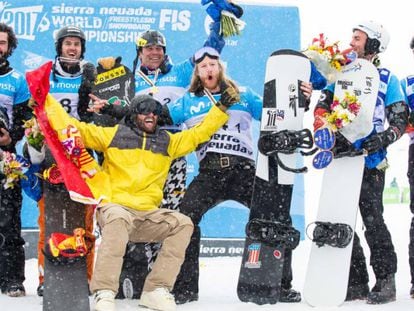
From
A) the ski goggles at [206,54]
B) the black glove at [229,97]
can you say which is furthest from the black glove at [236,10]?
the black glove at [229,97]

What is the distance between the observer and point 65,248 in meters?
4.42

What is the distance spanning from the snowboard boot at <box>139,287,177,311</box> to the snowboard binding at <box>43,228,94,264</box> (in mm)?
485

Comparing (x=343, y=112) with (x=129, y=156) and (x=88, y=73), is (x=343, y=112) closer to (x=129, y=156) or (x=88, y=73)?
(x=129, y=156)

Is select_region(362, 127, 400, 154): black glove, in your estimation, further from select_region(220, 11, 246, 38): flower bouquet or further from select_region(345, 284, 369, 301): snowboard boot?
select_region(220, 11, 246, 38): flower bouquet

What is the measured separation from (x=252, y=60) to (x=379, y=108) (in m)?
3.06

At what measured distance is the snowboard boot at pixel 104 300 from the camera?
4.24 m

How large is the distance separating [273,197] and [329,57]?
1082 mm

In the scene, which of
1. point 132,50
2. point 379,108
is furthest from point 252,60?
point 379,108

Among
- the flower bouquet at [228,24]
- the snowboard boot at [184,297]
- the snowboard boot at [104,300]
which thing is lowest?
the snowboard boot at [184,297]

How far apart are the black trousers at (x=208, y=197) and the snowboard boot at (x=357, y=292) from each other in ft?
1.51

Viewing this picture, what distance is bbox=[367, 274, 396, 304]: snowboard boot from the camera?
4.91 metres

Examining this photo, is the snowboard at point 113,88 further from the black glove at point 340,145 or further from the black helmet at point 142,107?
the black glove at point 340,145

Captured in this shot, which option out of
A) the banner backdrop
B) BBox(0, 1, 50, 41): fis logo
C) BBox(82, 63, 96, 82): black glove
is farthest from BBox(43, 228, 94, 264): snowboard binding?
BBox(0, 1, 50, 41): fis logo

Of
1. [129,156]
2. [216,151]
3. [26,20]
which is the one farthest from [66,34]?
[26,20]
